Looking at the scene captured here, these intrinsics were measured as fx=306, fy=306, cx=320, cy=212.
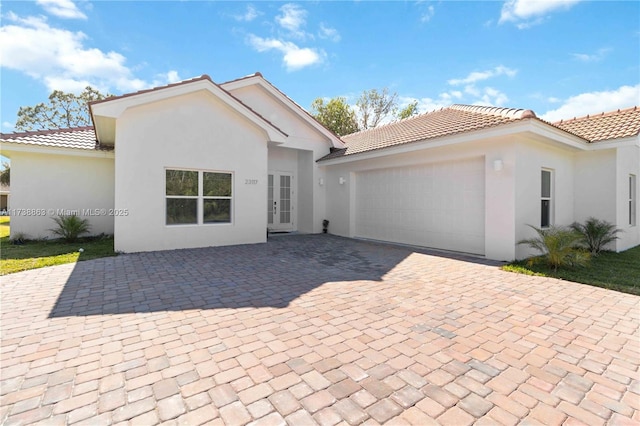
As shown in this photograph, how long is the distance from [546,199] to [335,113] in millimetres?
29487

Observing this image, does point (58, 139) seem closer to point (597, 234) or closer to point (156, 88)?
point (156, 88)

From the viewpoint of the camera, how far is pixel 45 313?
4.83 metres

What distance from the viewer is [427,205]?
37.2 ft

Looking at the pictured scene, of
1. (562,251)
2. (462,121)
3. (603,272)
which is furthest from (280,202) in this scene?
(603,272)

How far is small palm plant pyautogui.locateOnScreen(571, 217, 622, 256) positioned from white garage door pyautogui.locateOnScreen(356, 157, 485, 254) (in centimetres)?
419

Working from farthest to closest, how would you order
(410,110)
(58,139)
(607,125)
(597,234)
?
(410,110), (58,139), (607,125), (597,234)

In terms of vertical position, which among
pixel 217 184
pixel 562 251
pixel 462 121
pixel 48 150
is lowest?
pixel 562 251

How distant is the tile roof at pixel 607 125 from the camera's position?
33.6ft

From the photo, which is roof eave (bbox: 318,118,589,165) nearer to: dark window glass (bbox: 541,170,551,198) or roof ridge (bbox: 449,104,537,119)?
roof ridge (bbox: 449,104,537,119)

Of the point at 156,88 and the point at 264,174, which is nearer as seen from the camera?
the point at 156,88

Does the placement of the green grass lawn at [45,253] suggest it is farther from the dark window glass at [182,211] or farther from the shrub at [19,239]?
the dark window glass at [182,211]

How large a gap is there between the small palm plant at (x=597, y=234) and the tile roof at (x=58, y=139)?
1900 centimetres

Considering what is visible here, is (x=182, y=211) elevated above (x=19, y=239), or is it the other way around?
(x=182, y=211)

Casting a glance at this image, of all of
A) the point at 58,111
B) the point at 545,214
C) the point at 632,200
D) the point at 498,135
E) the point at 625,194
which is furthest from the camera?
the point at 58,111
